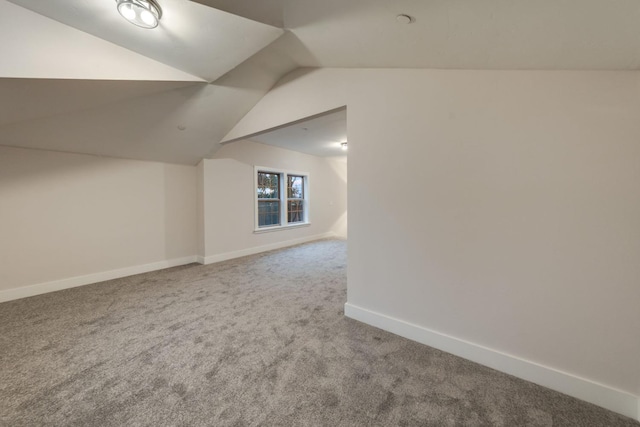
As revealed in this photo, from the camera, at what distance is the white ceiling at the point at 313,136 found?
378 cm

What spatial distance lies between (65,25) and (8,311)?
3.01m

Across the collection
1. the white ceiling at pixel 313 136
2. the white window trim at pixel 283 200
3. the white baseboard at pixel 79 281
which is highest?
the white ceiling at pixel 313 136

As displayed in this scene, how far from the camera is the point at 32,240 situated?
9.93 feet

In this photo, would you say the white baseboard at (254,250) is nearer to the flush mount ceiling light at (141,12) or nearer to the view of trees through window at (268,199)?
the view of trees through window at (268,199)

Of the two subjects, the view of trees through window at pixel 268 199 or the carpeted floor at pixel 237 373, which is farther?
the view of trees through window at pixel 268 199

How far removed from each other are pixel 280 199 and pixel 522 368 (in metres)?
5.25

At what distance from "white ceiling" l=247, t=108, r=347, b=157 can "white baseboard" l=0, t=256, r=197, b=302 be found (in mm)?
2735

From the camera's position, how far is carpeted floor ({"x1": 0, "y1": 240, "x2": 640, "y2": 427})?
52.8 inches

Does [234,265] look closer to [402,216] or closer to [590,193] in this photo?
[402,216]

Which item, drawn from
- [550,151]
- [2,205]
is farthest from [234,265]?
[550,151]

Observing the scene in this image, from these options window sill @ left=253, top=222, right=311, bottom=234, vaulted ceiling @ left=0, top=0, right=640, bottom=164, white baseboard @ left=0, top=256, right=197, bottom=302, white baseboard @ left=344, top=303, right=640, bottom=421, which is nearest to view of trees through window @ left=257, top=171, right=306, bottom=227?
window sill @ left=253, top=222, right=311, bottom=234

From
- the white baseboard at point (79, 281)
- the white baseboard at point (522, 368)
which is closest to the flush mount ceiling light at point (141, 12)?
the white baseboard at point (522, 368)

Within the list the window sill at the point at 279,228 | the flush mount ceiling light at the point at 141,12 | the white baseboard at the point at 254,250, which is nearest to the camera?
the flush mount ceiling light at the point at 141,12

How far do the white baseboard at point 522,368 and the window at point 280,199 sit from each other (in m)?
4.01
